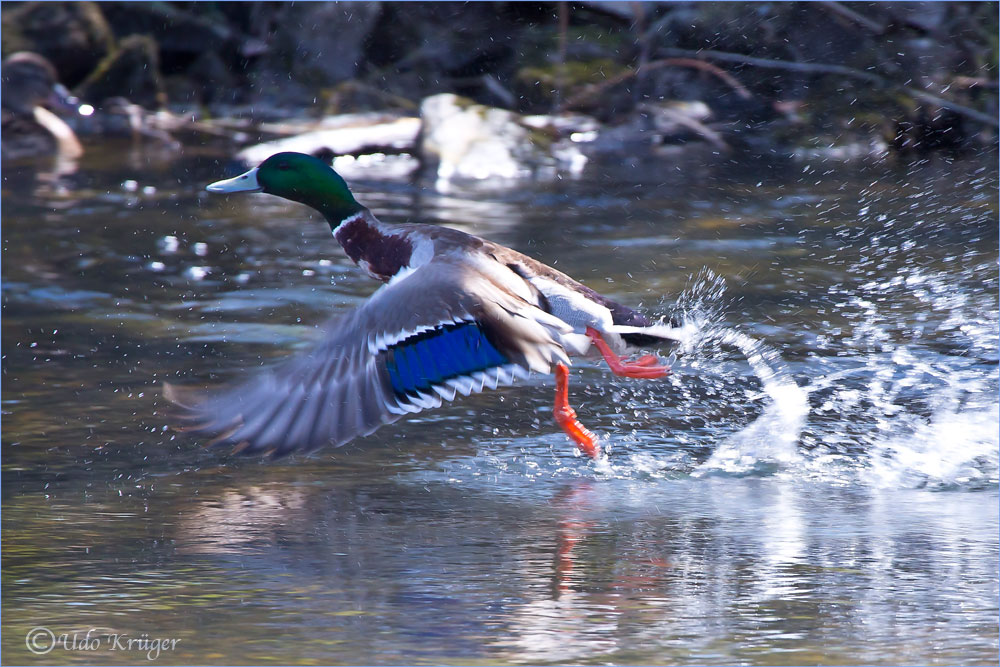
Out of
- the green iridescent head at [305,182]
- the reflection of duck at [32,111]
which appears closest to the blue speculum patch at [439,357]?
the green iridescent head at [305,182]

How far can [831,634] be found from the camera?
125 inches

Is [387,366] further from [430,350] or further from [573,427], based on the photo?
[573,427]

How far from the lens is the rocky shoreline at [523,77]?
10.2m

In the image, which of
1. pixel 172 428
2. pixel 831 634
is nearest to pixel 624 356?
pixel 172 428

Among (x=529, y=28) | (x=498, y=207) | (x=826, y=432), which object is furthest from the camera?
(x=529, y=28)

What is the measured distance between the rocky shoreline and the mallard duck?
485 centimetres

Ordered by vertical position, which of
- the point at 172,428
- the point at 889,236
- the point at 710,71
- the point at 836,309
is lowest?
the point at 172,428

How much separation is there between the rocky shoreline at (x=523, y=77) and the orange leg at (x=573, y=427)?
485cm

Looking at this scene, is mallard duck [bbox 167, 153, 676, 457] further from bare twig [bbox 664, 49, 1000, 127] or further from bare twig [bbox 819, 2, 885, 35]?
bare twig [bbox 819, 2, 885, 35]

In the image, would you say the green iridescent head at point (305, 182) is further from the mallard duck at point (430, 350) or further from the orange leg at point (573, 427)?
the orange leg at point (573, 427)

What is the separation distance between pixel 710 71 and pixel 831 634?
26.6 ft

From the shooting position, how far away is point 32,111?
1127 cm

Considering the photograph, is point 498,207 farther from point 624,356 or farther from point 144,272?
point 624,356

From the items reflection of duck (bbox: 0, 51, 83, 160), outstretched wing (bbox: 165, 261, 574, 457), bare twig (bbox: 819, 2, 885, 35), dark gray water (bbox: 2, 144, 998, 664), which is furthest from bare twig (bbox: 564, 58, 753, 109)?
outstretched wing (bbox: 165, 261, 574, 457)
